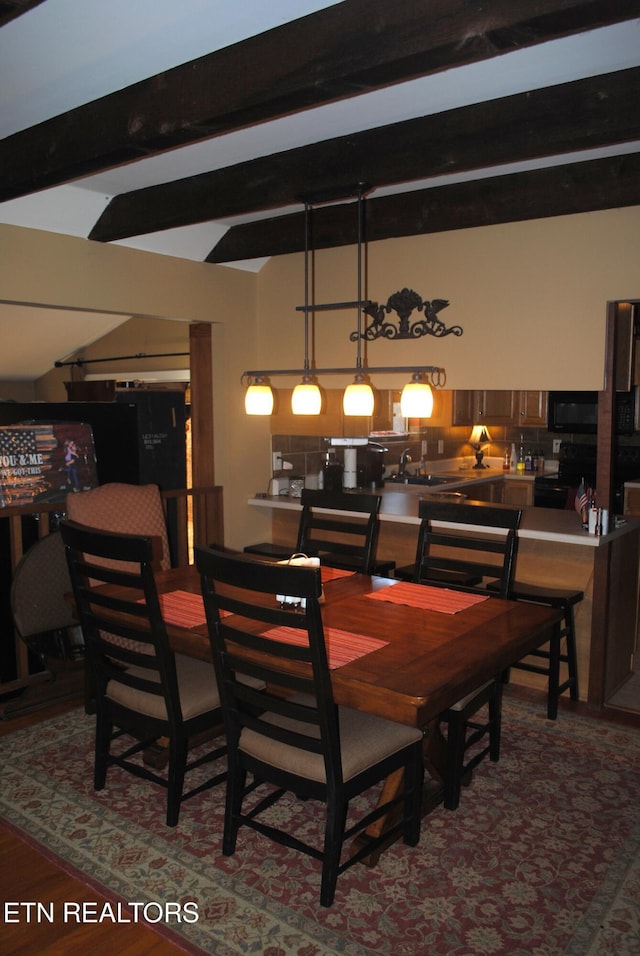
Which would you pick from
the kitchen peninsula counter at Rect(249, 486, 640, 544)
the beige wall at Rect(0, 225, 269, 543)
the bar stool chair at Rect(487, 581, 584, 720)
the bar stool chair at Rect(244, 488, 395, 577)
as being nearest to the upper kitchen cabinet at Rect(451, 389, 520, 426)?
the kitchen peninsula counter at Rect(249, 486, 640, 544)

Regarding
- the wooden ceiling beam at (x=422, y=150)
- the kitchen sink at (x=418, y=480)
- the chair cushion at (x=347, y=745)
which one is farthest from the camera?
the kitchen sink at (x=418, y=480)

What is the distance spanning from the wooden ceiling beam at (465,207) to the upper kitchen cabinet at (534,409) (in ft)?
10.7

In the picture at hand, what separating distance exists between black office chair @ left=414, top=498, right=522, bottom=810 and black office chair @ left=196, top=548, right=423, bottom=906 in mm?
275

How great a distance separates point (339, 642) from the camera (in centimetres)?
243

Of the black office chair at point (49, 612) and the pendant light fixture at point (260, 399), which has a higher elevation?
the pendant light fixture at point (260, 399)

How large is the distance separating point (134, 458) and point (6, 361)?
11.5 ft

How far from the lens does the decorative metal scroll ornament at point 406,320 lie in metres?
4.12

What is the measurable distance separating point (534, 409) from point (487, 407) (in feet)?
1.49

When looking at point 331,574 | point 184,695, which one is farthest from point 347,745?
point 331,574

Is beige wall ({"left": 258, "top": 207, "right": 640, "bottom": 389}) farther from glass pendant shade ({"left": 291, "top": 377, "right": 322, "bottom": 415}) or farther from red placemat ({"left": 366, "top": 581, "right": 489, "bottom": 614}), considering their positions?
red placemat ({"left": 366, "top": 581, "right": 489, "bottom": 614})

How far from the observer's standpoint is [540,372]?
3859mm

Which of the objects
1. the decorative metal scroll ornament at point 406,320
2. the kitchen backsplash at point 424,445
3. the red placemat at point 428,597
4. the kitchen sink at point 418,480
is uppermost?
the decorative metal scroll ornament at point 406,320

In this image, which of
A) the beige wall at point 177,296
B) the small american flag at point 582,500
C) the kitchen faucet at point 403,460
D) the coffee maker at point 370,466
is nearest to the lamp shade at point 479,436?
the kitchen faucet at point 403,460

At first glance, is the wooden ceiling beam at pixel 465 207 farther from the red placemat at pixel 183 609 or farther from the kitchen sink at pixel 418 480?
the kitchen sink at pixel 418 480
